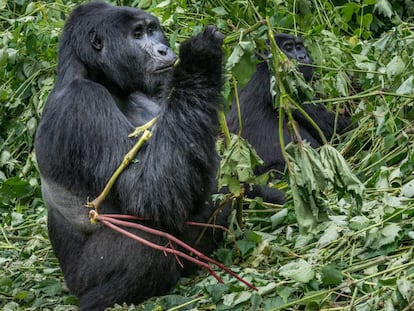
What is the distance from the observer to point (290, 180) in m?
3.72

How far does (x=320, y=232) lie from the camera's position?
179 inches

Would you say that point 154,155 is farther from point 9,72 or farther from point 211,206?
point 9,72

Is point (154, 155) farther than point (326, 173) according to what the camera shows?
Yes

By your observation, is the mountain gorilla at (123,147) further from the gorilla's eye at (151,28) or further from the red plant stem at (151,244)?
the red plant stem at (151,244)

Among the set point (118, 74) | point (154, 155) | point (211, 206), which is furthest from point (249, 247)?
point (118, 74)

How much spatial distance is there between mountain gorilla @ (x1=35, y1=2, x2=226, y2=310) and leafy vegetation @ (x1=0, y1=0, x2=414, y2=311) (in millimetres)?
138

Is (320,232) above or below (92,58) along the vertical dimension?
below

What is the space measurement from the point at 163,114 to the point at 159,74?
1.43 feet

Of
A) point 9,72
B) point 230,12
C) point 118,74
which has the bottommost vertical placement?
point 9,72

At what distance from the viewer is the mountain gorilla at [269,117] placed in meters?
6.78

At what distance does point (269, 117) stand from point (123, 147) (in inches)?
112

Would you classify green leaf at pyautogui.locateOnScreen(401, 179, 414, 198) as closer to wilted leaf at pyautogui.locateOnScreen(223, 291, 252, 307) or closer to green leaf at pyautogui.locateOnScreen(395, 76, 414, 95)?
green leaf at pyautogui.locateOnScreen(395, 76, 414, 95)

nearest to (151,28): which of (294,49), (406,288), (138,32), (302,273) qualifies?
(138,32)

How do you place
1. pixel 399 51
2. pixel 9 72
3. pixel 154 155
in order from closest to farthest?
pixel 154 155 < pixel 399 51 < pixel 9 72
